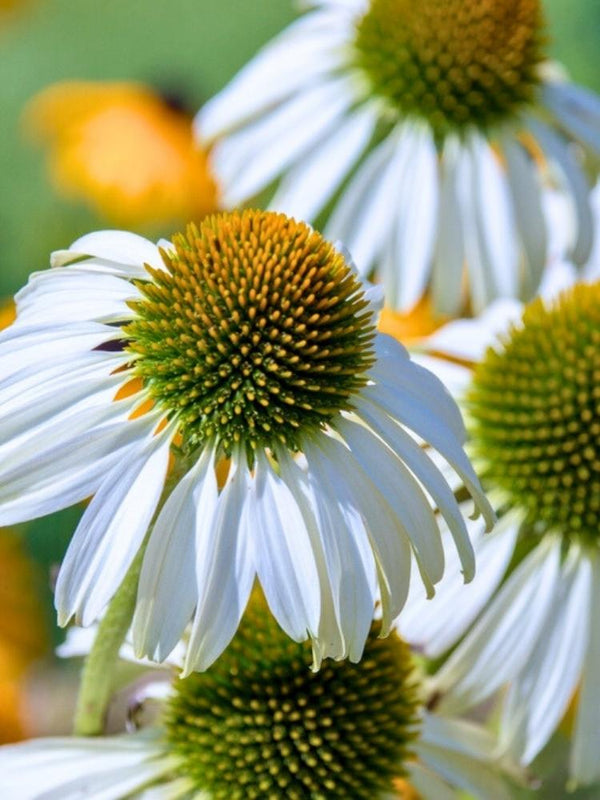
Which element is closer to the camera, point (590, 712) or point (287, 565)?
point (287, 565)

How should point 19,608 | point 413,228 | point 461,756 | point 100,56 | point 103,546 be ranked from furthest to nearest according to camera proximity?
1. point 100,56
2. point 19,608
3. point 413,228
4. point 461,756
5. point 103,546

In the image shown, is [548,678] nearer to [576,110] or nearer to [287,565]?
[287,565]

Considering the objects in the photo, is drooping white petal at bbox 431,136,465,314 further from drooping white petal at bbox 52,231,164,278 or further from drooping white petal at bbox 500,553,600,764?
drooping white petal at bbox 52,231,164,278

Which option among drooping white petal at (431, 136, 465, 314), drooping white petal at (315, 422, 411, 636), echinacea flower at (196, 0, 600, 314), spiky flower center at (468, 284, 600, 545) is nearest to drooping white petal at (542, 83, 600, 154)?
echinacea flower at (196, 0, 600, 314)

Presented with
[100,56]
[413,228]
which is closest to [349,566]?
[413,228]

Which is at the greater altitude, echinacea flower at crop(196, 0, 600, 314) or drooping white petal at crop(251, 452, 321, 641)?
echinacea flower at crop(196, 0, 600, 314)

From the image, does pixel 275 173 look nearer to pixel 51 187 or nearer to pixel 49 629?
pixel 49 629

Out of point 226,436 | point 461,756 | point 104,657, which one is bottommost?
point 461,756
